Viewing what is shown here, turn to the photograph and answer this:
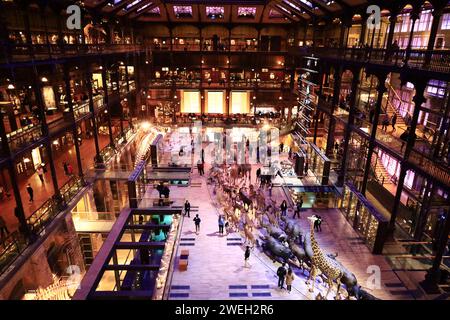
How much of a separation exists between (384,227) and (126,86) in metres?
27.4

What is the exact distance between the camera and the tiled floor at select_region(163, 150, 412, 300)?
1364 centimetres

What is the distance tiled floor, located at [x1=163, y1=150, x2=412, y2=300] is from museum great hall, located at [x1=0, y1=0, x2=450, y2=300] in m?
0.08

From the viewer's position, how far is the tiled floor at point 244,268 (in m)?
13.6

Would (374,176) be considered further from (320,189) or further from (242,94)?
(242,94)

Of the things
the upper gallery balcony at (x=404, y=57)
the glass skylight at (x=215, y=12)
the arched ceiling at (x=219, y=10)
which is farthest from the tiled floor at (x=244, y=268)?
the glass skylight at (x=215, y=12)

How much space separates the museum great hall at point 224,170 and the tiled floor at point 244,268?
8 cm

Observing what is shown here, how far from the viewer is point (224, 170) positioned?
82.4 ft

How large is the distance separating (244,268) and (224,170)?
10.9 meters

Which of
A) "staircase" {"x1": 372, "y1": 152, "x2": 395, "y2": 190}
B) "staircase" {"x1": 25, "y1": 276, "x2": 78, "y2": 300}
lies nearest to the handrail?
"staircase" {"x1": 25, "y1": 276, "x2": 78, "y2": 300}

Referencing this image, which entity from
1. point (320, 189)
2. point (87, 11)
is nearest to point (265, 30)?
point (87, 11)

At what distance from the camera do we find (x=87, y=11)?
2497cm

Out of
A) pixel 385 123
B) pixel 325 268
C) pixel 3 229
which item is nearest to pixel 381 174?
pixel 385 123

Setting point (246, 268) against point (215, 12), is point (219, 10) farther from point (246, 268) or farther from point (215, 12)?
point (246, 268)

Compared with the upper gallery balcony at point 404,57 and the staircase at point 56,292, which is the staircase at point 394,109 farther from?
the staircase at point 56,292
